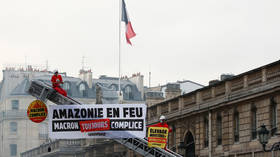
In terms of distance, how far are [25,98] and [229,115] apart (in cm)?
7441

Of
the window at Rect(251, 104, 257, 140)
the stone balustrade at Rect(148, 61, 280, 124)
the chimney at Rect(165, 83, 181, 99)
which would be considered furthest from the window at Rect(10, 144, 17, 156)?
the window at Rect(251, 104, 257, 140)

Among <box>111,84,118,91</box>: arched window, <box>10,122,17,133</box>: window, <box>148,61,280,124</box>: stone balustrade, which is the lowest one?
<box>10,122,17,133</box>: window

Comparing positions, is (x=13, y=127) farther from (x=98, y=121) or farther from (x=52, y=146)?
(x=98, y=121)

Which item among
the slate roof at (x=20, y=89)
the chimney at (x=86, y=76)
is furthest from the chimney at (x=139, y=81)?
the slate roof at (x=20, y=89)

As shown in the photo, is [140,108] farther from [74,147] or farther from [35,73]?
[35,73]

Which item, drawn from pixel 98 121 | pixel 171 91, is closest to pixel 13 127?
pixel 171 91

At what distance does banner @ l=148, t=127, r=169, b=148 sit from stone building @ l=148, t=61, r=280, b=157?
332 inches

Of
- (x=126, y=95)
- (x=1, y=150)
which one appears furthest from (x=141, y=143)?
(x=1, y=150)

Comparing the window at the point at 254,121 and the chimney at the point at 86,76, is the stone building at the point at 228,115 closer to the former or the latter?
the window at the point at 254,121

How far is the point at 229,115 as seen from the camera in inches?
1581

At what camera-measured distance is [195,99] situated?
45.2 m

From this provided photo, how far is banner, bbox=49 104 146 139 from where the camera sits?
90.1ft

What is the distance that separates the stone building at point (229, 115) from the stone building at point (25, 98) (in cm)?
5981

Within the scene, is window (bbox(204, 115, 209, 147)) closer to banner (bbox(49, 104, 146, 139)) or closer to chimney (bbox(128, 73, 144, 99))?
banner (bbox(49, 104, 146, 139))
